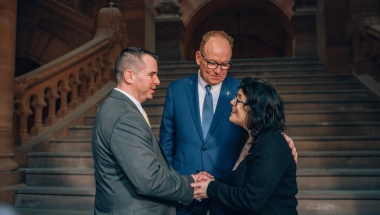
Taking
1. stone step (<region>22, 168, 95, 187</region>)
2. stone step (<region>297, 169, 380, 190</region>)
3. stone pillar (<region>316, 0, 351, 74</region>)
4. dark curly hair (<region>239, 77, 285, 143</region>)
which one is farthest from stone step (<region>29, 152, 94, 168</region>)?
stone pillar (<region>316, 0, 351, 74</region>)

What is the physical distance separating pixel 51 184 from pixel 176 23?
7.32 m

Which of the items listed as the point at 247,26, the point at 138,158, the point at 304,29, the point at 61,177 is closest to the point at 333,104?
the point at 61,177

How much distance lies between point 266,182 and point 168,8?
9676 mm

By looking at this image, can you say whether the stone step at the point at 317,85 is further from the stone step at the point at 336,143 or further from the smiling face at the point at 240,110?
the smiling face at the point at 240,110

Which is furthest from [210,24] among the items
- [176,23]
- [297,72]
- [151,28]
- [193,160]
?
[193,160]

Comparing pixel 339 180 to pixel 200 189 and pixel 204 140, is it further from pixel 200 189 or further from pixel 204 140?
pixel 200 189

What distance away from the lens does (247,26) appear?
1755cm

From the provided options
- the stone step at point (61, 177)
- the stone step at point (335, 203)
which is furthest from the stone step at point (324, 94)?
the stone step at point (61, 177)

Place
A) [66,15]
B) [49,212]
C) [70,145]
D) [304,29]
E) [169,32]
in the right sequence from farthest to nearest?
[169,32] → [304,29] → [66,15] → [70,145] → [49,212]

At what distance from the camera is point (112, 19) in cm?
654

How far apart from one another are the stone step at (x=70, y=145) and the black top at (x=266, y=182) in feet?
11.1

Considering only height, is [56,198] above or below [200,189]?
below

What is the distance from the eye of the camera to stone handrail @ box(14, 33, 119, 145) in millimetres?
4867

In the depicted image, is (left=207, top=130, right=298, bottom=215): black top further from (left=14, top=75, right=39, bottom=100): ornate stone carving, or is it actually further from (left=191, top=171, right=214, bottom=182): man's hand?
(left=14, top=75, right=39, bottom=100): ornate stone carving
